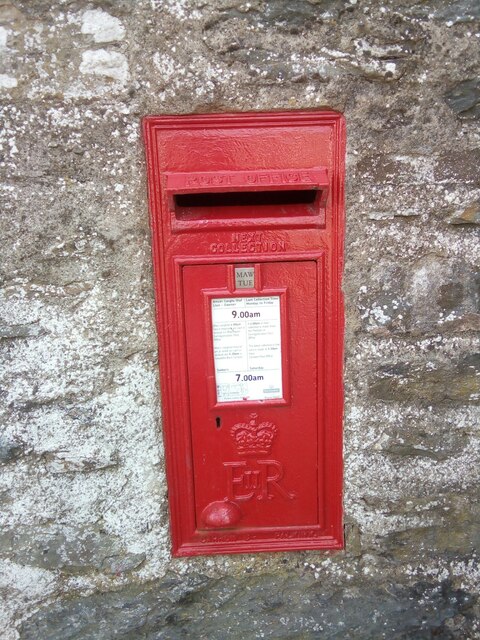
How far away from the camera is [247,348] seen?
5.24 ft

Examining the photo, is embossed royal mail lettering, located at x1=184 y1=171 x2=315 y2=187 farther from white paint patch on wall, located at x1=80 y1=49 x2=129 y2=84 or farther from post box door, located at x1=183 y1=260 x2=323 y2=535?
white paint patch on wall, located at x1=80 y1=49 x2=129 y2=84

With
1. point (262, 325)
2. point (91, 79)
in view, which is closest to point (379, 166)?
point (262, 325)

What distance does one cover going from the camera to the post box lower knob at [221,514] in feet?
5.57

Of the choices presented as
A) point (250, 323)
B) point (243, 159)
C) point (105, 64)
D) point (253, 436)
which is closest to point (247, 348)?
point (250, 323)

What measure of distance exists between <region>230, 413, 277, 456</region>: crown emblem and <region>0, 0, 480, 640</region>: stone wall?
26 cm

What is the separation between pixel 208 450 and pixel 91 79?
1.19 meters

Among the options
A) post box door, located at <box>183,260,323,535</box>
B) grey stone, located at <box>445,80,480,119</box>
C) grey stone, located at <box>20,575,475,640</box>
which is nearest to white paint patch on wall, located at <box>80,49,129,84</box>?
post box door, located at <box>183,260,323,535</box>

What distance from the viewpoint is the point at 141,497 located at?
1.72 m

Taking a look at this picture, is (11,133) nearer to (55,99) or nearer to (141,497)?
(55,99)

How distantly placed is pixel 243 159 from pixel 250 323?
49 cm

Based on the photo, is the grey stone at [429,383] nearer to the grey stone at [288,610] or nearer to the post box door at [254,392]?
the post box door at [254,392]

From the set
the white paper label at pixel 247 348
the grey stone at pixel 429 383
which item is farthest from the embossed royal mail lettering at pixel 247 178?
the grey stone at pixel 429 383

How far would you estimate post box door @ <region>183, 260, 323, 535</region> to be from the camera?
5.10 feet

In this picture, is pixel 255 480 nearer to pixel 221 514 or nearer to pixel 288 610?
pixel 221 514
